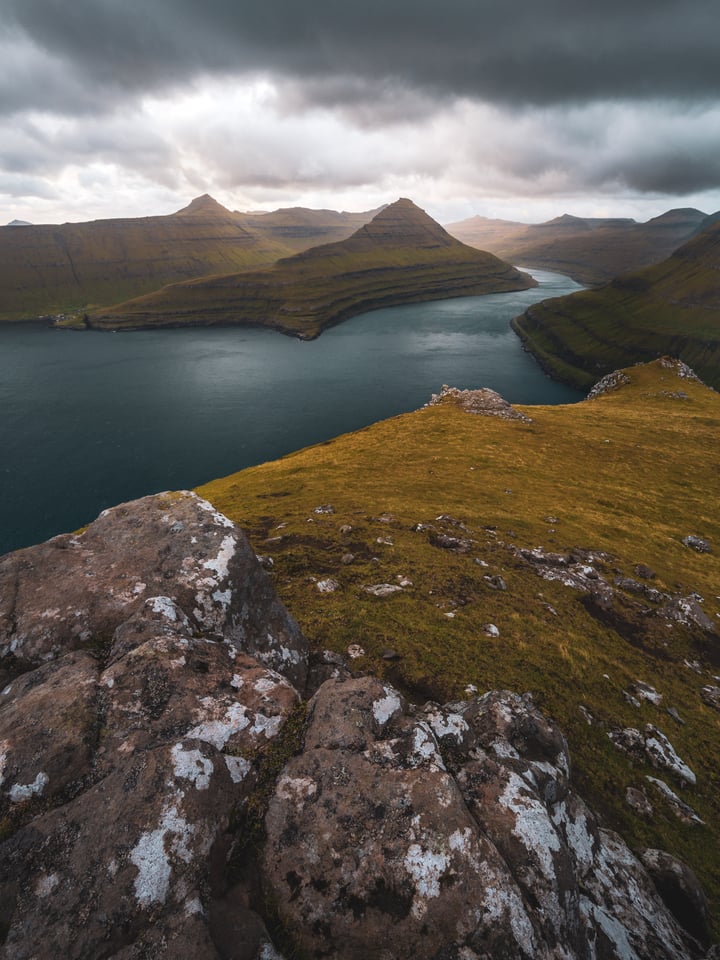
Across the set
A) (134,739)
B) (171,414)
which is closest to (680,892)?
(134,739)

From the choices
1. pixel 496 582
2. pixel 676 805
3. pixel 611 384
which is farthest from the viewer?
pixel 611 384

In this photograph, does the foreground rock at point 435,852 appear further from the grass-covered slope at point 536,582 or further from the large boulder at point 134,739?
the grass-covered slope at point 536,582

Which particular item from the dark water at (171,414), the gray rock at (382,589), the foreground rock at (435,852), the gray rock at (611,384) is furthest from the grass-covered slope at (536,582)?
the gray rock at (611,384)


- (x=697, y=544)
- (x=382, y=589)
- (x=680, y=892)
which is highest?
(x=680, y=892)

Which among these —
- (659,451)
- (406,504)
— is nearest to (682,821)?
(406,504)

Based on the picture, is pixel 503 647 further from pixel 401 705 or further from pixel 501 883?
pixel 501 883

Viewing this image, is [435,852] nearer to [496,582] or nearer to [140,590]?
[140,590]
